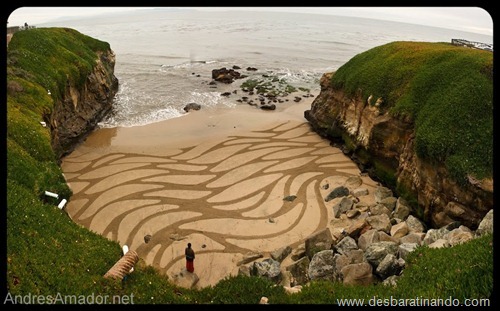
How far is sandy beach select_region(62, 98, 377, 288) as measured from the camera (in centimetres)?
2184

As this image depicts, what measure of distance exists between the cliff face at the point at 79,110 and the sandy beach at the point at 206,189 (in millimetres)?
1502

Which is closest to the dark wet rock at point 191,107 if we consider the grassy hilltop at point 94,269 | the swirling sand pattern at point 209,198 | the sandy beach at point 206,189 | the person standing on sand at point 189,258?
the sandy beach at point 206,189

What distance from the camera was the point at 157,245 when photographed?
2150cm

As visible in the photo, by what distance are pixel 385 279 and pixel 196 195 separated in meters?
15.7

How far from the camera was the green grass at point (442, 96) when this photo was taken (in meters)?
20.0

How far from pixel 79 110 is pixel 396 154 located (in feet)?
104

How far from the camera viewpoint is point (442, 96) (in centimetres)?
2438

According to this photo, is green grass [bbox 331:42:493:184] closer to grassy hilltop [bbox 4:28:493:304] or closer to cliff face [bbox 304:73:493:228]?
cliff face [bbox 304:73:493:228]

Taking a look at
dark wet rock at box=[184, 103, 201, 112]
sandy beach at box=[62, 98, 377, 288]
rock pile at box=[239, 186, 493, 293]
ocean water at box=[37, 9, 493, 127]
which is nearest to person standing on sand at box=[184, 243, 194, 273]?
sandy beach at box=[62, 98, 377, 288]

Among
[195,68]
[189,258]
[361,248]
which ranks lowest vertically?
[189,258]

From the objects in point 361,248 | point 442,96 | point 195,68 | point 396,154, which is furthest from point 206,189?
point 195,68

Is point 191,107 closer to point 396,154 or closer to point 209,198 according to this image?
point 209,198
